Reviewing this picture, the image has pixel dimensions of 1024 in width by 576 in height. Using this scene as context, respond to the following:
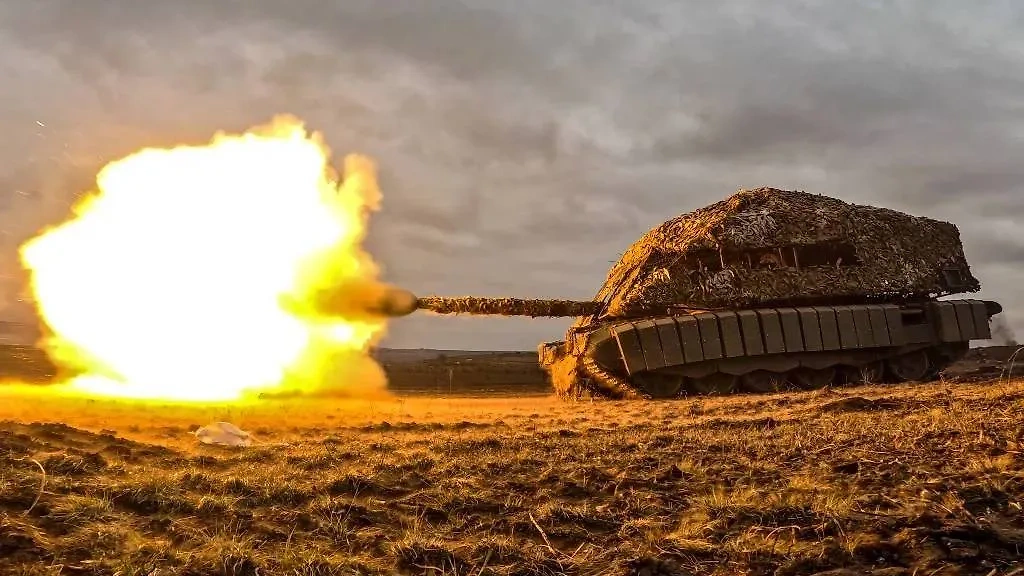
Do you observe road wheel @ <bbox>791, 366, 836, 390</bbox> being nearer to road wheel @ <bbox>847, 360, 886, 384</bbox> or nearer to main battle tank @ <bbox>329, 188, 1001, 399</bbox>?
main battle tank @ <bbox>329, 188, 1001, 399</bbox>

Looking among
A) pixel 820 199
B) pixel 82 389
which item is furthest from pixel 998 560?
pixel 820 199

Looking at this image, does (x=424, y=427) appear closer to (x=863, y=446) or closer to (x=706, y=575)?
(x=863, y=446)

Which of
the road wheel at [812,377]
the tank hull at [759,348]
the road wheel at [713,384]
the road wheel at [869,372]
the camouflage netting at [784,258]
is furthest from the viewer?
the road wheel at [869,372]

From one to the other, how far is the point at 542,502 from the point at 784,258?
53.7ft

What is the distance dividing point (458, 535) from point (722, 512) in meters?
1.79

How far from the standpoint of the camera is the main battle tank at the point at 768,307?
59.7 ft

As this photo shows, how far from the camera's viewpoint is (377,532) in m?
4.90

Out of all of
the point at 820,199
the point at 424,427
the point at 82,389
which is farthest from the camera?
the point at 820,199

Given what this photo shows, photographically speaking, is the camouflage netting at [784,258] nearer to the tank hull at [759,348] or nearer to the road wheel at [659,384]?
the tank hull at [759,348]

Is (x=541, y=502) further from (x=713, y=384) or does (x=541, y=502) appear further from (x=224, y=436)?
(x=713, y=384)

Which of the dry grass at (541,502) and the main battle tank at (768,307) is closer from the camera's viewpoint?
the dry grass at (541,502)

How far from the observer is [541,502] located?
18.4 ft

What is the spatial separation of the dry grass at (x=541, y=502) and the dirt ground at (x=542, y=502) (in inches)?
0.8

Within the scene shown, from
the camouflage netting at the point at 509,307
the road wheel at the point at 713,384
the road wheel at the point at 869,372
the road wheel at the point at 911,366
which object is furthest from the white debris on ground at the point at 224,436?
the road wheel at the point at 911,366
